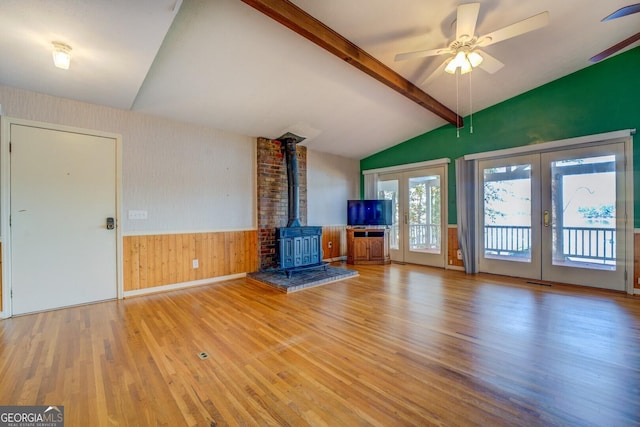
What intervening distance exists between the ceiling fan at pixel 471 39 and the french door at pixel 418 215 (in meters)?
2.89

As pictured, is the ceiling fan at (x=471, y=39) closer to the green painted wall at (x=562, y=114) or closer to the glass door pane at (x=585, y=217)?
the green painted wall at (x=562, y=114)

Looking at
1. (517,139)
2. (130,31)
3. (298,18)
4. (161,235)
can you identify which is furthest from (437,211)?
(130,31)

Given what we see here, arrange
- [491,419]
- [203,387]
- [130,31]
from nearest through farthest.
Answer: [491,419] → [203,387] → [130,31]

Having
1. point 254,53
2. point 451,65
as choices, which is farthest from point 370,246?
point 254,53

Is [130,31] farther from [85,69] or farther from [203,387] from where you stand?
[203,387]

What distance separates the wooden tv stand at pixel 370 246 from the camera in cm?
586

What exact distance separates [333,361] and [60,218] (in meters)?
3.61

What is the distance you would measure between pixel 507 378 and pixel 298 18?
3.37 m

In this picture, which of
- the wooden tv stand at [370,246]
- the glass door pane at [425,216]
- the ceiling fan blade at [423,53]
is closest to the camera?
the ceiling fan blade at [423,53]

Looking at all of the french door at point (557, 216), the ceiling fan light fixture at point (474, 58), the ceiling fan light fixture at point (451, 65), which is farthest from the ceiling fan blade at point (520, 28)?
the french door at point (557, 216)

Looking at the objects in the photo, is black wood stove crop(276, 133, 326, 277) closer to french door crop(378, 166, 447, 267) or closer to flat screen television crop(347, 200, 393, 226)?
flat screen television crop(347, 200, 393, 226)

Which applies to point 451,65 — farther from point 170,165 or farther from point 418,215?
point 170,165

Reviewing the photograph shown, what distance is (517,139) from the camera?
14.8 ft

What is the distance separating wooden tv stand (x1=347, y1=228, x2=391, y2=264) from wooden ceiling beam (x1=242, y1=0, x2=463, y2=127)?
8.98ft
